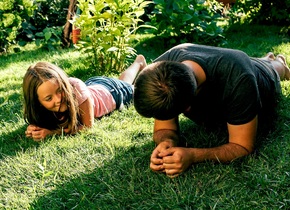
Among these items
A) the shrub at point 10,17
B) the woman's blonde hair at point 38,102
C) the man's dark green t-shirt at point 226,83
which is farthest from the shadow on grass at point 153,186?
the shrub at point 10,17

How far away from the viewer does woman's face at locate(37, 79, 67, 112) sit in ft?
9.62

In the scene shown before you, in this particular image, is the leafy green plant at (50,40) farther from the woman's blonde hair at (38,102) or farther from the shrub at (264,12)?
the woman's blonde hair at (38,102)

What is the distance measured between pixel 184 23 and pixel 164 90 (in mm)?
3497

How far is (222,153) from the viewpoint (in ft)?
7.80

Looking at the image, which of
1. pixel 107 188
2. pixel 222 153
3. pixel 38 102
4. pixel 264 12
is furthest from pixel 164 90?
pixel 264 12

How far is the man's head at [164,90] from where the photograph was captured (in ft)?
6.60

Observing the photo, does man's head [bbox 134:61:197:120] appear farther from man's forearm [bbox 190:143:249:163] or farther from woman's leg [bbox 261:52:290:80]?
woman's leg [bbox 261:52:290:80]

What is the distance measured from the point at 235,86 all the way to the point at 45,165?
4.38 ft

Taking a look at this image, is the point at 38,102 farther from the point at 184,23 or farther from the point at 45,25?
the point at 45,25

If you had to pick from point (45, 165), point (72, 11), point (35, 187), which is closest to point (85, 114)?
point (45, 165)

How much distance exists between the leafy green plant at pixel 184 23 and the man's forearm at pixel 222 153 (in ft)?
10.4

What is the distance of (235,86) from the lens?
227cm

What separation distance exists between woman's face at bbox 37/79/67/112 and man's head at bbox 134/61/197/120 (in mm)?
1066

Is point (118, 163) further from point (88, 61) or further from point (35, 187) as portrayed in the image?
point (88, 61)
